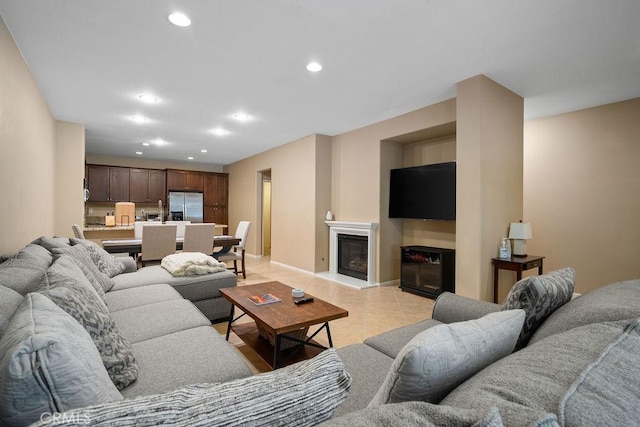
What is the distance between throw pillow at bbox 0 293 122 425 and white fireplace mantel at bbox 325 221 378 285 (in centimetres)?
430

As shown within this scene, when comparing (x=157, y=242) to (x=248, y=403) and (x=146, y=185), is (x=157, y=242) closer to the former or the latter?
(x=248, y=403)

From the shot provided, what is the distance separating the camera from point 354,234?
205 inches

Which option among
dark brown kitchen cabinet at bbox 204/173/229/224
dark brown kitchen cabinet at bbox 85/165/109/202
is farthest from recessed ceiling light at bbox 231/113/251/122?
dark brown kitchen cabinet at bbox 85/165/109/202

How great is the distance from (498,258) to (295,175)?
12.7ft

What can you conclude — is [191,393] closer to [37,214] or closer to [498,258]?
[498,258]

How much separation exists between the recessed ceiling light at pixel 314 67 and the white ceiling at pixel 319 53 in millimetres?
79

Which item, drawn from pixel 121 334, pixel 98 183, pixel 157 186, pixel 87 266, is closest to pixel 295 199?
pixel 87 266

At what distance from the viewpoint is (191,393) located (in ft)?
1.93

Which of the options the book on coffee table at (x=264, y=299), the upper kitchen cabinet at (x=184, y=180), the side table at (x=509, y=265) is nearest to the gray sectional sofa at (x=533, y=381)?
the book on coffee table at (x=264, y=299)

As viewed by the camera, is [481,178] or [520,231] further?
[520,231]

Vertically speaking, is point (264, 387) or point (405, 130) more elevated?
point (405, 130)

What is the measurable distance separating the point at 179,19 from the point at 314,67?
1.21 m

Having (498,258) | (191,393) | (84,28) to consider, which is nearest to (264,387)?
(191,393)

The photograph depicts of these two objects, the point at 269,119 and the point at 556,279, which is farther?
the point at 269,119
